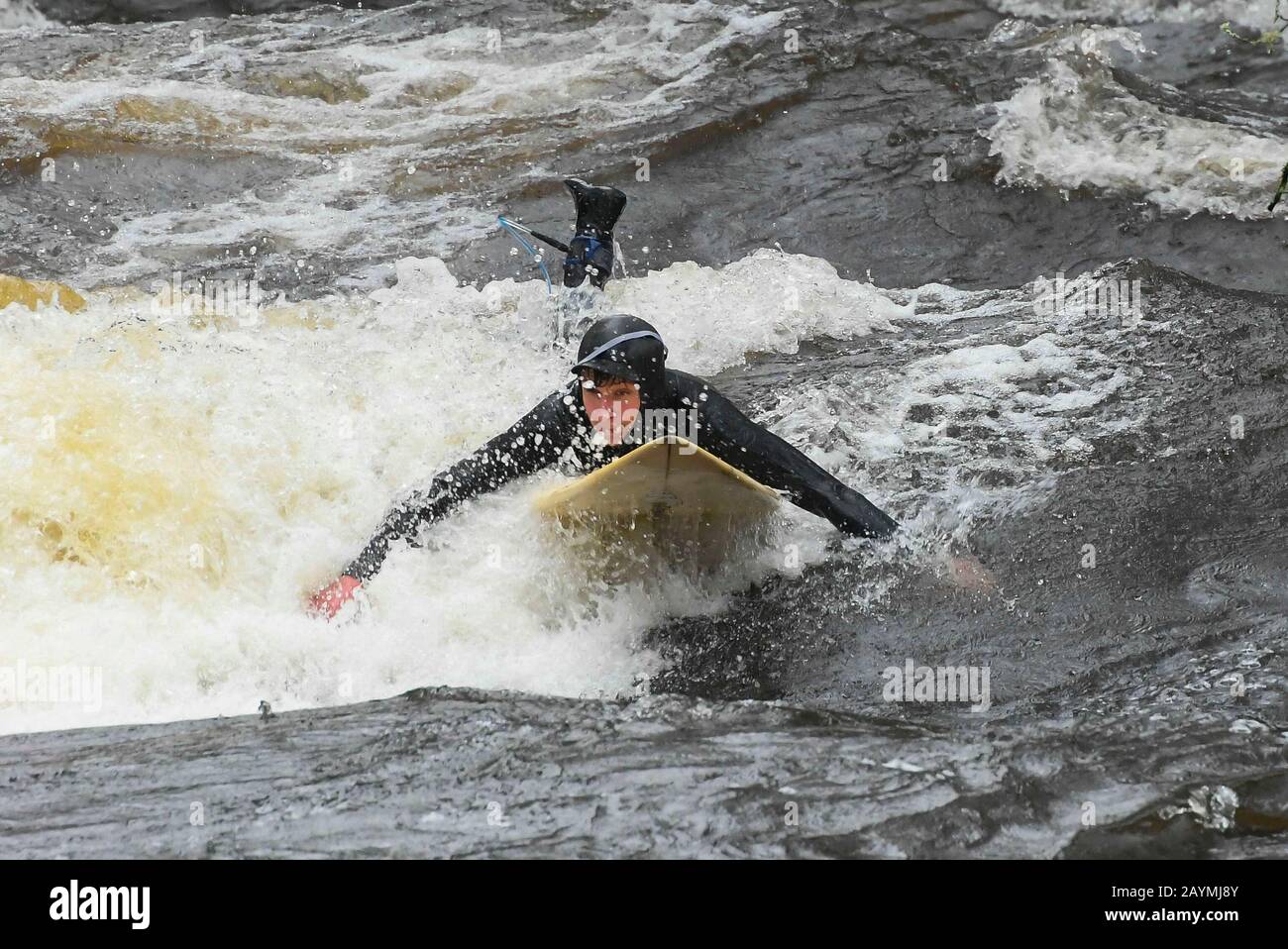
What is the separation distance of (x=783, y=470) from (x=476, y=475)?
1.02 metres

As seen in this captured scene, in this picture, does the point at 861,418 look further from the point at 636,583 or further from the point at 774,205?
the point at 774,205

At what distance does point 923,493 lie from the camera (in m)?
4.80

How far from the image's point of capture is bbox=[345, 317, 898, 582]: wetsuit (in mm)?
4109

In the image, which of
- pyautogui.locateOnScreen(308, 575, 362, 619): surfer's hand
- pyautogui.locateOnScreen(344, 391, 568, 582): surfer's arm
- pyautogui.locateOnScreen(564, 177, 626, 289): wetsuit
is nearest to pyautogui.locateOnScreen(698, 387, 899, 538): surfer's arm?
pyautogui.locateOnScreen(344, 391, 568, 582): surfer's arm

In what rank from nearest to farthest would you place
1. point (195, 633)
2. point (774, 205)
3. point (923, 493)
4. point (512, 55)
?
point (195, 633) < point (923, 493) < point (774, 205) < point (512, 55)

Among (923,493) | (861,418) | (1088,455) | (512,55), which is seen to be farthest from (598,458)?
(512,55)

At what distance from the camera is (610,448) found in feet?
13.9

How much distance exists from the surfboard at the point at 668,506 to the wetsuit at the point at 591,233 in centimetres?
242

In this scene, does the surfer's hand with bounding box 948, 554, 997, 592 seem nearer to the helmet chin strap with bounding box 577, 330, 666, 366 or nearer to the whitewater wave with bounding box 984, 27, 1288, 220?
the helmet chin strap with bounding box 577, 330, 666, 366
